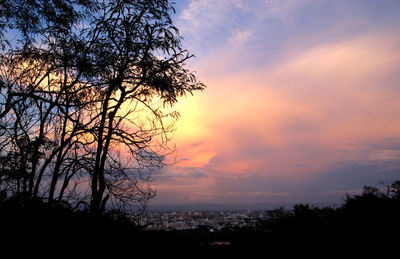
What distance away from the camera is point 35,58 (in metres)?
8.09

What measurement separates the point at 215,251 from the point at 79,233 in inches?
80.6

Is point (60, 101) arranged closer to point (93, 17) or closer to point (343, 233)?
point (93, 17)

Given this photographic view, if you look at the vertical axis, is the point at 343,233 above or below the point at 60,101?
below

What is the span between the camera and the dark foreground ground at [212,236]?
3084 mm

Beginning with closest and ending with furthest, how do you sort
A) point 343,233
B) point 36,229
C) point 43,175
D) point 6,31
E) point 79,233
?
point 36,229 < point 79,233 < point 343,233 < point 43,175 < point 6,31

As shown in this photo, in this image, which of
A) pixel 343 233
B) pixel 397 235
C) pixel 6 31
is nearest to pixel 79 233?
pixel 343 233

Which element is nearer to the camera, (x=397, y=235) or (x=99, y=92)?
(x=397, y=235)

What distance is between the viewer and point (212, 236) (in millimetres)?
5859

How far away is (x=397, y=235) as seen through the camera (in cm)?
420

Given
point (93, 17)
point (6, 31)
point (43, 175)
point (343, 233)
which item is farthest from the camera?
point (93, 17)

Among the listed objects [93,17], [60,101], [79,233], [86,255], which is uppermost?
[93,17]

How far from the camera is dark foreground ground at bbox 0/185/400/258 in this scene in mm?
3084

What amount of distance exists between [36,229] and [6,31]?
7.13m

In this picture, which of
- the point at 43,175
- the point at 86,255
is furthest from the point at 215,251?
the point at 43,175
